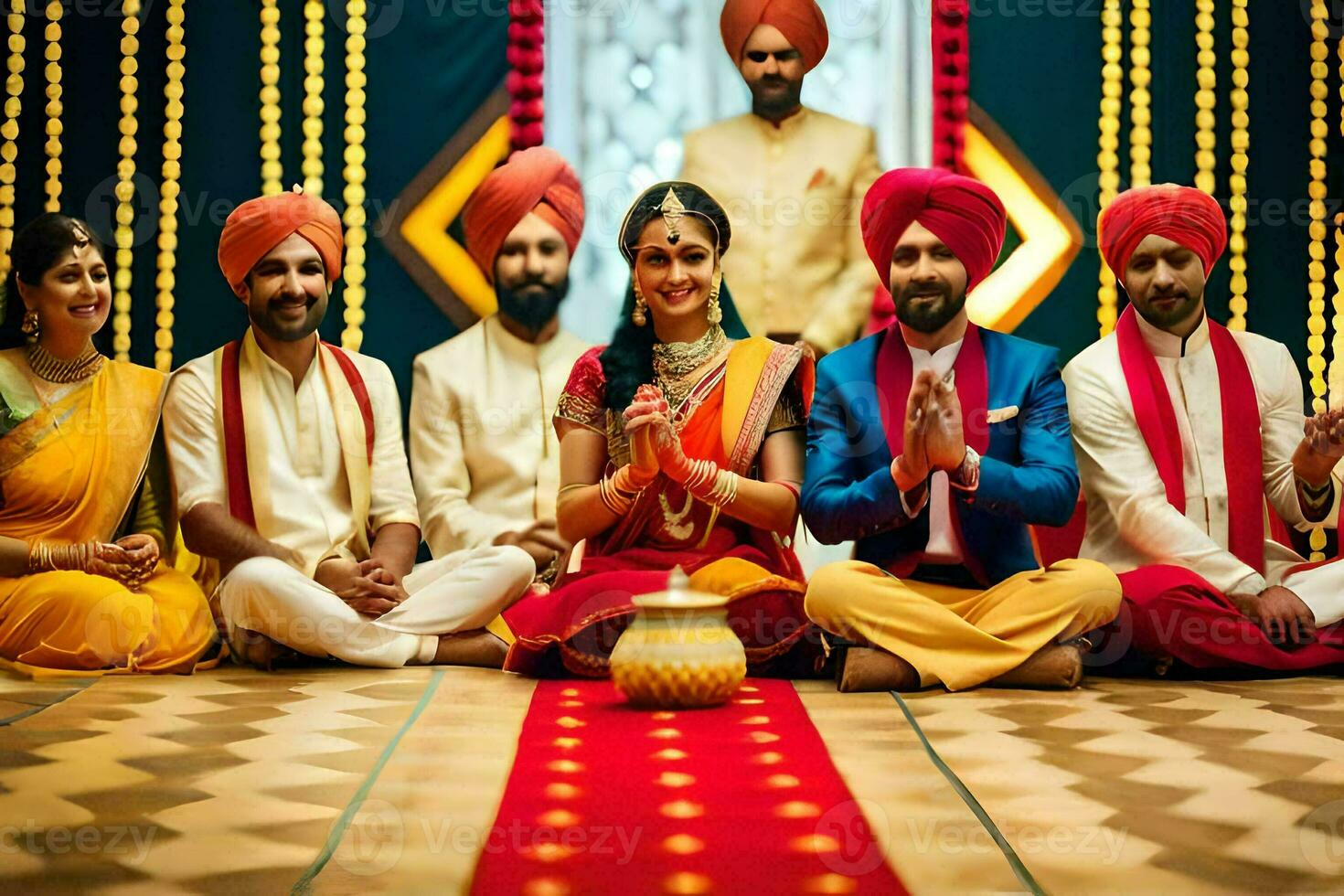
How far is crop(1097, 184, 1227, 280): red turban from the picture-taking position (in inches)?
157

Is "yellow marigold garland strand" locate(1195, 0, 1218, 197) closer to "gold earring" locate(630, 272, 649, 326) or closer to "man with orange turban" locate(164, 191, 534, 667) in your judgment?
"gold earring" locate(630, 272, 649, 326)

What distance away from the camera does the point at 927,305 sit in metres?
3.68

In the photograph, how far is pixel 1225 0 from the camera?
501 centimetres

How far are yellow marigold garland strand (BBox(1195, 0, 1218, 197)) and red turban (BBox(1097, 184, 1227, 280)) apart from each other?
0.95 metres

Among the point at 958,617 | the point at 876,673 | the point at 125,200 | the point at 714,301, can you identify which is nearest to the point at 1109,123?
the point at 714,301

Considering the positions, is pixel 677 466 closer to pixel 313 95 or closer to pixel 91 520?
pixel 91 520

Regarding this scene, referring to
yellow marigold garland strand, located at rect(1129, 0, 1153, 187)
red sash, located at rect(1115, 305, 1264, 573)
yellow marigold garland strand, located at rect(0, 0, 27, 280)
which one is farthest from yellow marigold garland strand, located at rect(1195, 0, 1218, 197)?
yellow marigold garland strand, located at rect(0, 0, 27, 280)

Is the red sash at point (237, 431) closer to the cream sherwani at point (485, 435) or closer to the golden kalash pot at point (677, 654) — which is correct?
the cream sherwani at point (485, 435)

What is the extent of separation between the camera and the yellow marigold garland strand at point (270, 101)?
16.0 ft

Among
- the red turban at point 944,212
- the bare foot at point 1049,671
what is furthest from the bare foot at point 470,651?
the red turban at point 944,212

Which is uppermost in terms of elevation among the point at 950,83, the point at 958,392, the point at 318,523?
the point at 950,83

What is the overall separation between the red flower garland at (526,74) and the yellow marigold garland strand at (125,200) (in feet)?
3.93

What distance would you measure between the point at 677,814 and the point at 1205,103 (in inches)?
144

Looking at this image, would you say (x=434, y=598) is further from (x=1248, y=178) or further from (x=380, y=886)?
(x=1248, y=178)
